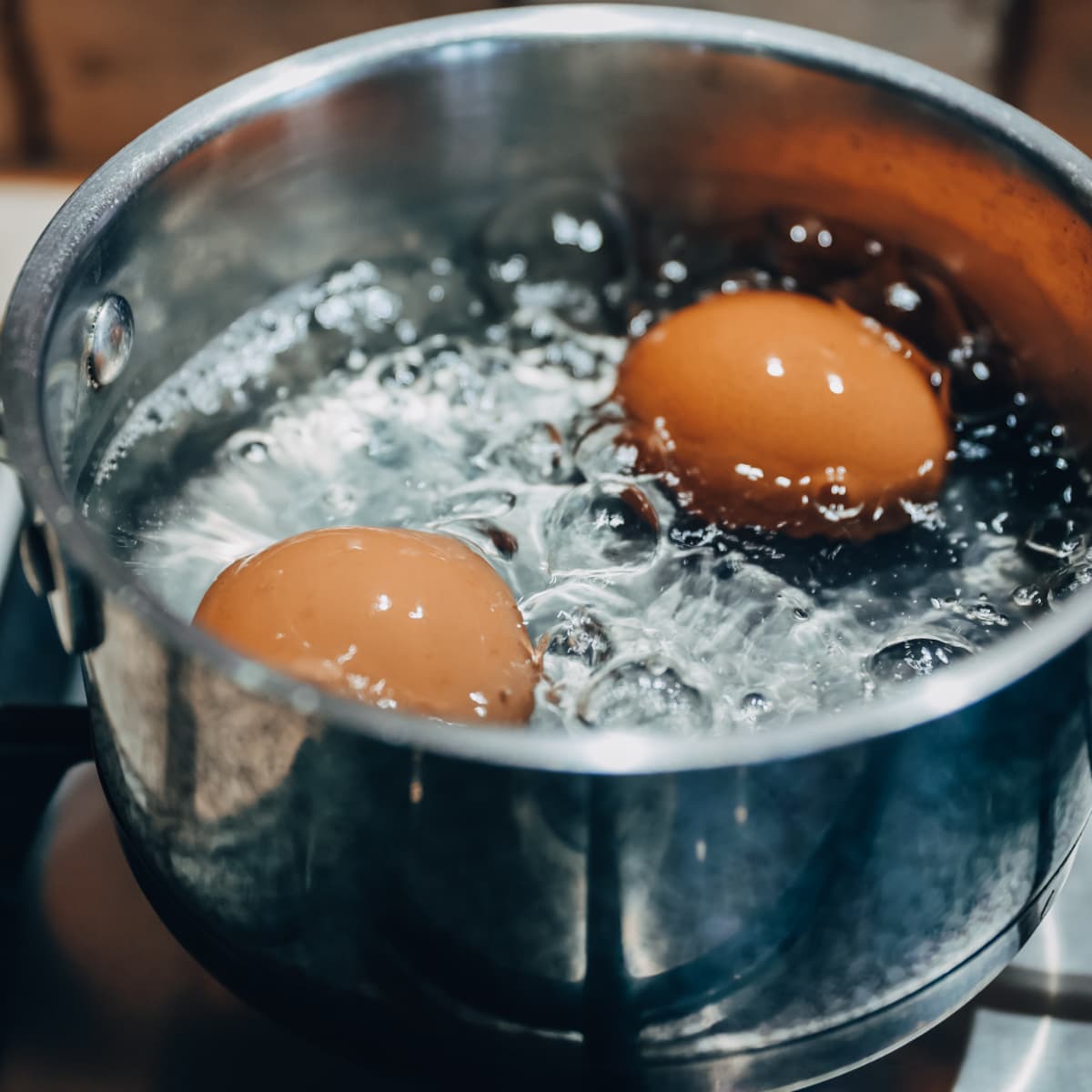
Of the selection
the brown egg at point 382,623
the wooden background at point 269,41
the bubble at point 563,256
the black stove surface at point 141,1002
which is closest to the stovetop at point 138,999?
the black stove surface at point 141,1002

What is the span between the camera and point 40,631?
792mm

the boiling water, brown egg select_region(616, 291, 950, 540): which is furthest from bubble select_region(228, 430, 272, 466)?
brown egg select_region(616, 291, 950, 540)

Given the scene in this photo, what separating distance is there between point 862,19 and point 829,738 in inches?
36.9

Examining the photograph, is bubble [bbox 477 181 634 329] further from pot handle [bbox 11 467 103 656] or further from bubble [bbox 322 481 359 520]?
pot handle [bbox 11 467 103 656]

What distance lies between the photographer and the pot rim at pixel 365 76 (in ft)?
1.28

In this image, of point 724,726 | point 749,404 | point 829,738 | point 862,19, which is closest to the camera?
point 829,738

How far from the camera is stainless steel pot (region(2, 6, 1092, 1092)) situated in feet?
1.33

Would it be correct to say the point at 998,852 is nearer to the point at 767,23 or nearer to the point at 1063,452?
the point at 1063,452

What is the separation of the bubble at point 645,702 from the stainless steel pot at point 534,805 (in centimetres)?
16

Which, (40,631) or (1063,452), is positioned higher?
(1063,452)

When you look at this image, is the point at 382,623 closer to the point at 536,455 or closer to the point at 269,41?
the point at 536,455

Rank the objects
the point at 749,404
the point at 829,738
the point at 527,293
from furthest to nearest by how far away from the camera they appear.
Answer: the point at 527,293 → the point at 749,404 → the point at 829,738

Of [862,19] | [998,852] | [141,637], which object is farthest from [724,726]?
[862,19]

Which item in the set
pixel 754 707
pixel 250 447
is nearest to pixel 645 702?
pixel 754 707
